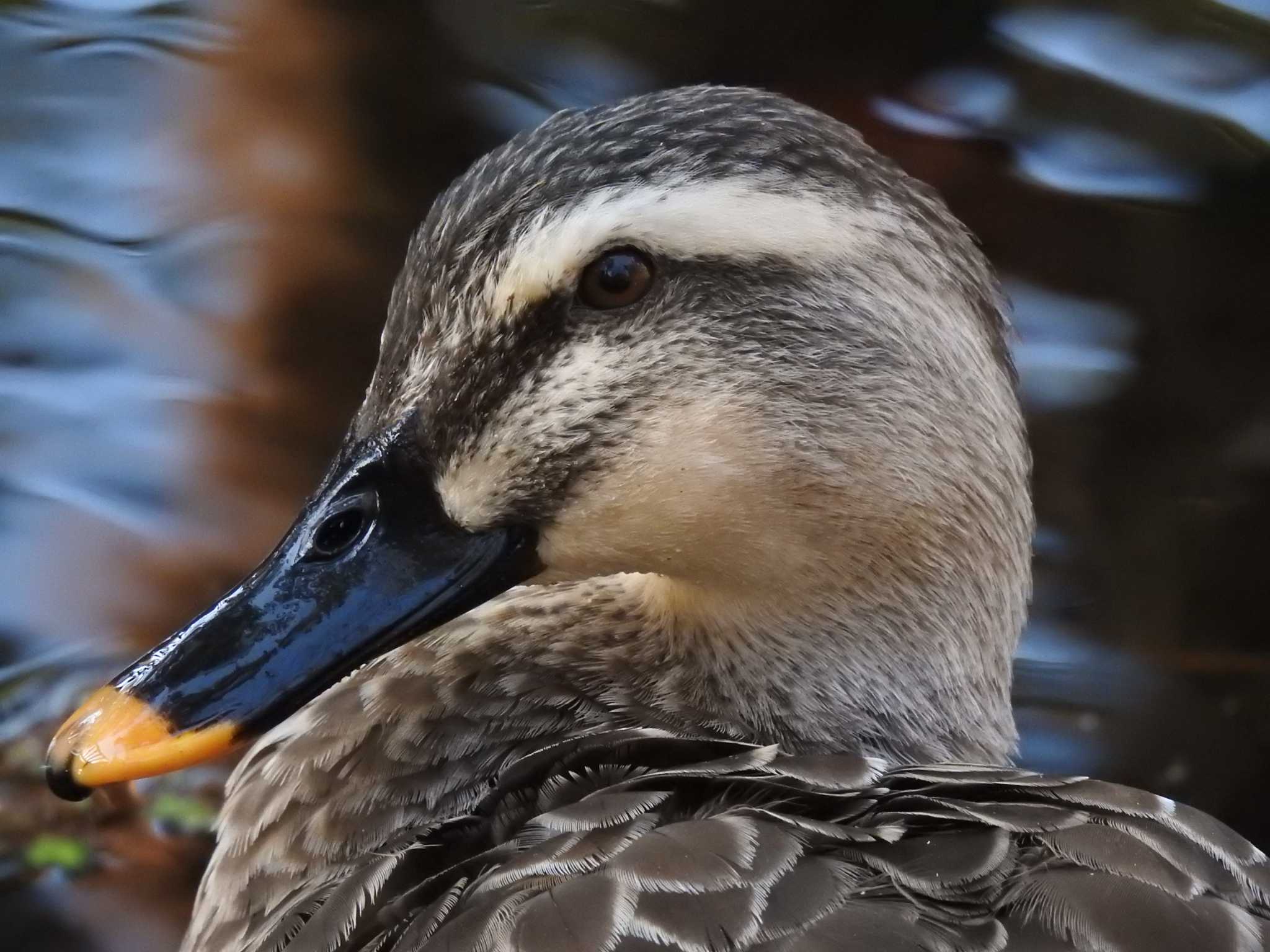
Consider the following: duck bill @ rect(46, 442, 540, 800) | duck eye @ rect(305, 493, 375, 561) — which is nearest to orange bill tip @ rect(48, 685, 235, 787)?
duck bill @ rect(46, 442, 540, 800)

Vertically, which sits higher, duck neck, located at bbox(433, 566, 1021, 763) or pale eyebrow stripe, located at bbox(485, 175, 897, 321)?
pale eyebrow stripe, located at bbox(485, 175, 897, 321)

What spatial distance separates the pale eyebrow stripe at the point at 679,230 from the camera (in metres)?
1.64

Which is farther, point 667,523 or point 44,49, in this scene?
point 44,49

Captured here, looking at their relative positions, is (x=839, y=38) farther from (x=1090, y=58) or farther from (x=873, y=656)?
(x=873, y=656)

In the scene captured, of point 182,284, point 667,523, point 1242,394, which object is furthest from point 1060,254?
point 667,523

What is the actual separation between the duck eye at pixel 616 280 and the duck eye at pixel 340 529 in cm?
31

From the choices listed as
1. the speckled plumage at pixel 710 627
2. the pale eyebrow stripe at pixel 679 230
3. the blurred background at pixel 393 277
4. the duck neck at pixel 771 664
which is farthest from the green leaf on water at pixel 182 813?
the pale eyebrow stripe at pixel 679 230

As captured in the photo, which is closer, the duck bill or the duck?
the duck

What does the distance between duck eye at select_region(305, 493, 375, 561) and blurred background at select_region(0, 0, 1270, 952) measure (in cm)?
124

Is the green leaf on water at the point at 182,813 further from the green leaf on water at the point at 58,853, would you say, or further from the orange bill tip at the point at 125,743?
the orange bill tip at the point at 125,743

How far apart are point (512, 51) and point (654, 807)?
120 inches

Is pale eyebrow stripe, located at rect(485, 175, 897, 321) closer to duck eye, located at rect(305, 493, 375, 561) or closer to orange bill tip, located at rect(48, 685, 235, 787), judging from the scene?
duck eye, located at rect(305, 493, 375, 561)

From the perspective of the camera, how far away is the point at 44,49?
4.29 m

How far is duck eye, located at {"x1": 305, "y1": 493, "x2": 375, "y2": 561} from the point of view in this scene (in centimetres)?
169
